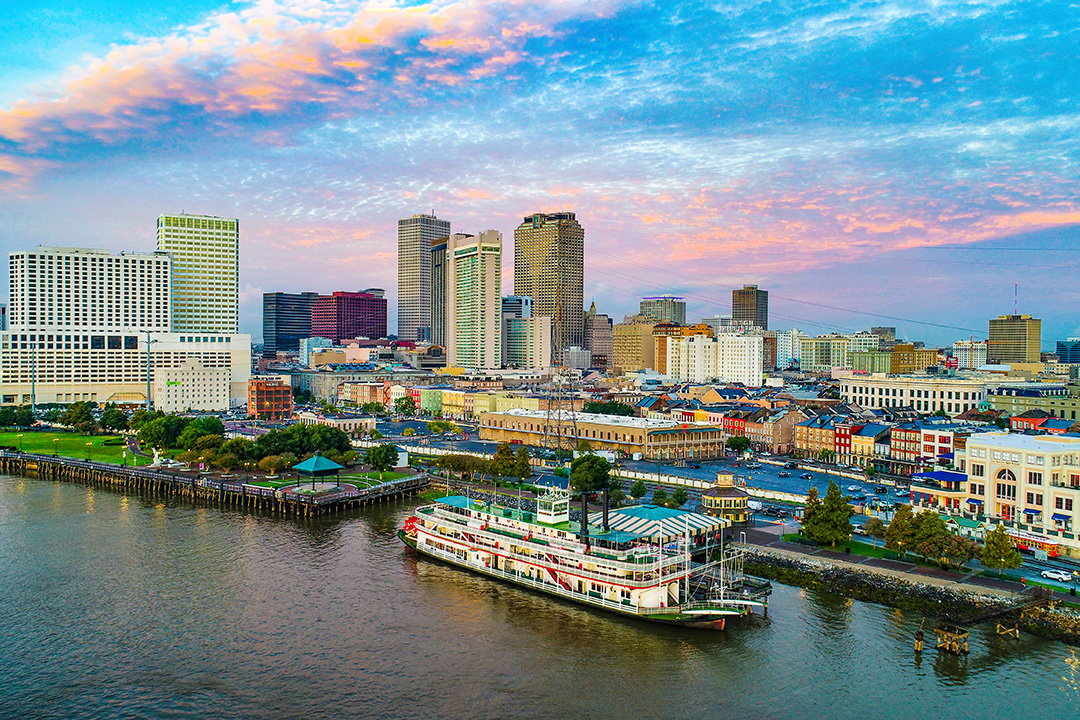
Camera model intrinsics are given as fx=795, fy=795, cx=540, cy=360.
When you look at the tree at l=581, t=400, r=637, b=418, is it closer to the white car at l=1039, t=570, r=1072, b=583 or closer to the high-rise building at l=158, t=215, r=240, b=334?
the white car at l=1039, t=570, r=1072, b=583

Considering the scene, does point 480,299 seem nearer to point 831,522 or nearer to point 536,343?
point 536,343

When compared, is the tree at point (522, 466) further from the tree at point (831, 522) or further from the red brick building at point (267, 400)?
the red brick building at point (267, 400)

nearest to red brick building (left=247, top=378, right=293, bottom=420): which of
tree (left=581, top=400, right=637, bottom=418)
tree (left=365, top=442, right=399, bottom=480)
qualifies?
tree (left=581, top=400, right=637, bottom=418)

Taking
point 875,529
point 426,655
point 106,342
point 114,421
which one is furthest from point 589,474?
point 106,342

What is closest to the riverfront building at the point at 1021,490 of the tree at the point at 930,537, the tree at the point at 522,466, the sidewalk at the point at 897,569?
the tree at the point at 930,537

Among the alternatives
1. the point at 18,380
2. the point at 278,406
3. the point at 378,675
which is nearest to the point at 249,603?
the point at 378,675

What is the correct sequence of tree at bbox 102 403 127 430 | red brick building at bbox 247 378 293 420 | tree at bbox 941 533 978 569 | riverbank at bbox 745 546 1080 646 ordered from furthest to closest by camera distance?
red brick building at bbox 247 378 293 420 → tree at bbox 102 403 127 430 → tree at bbox 941 533 978 569 → riverbank at bbox 745 546 1080 646
